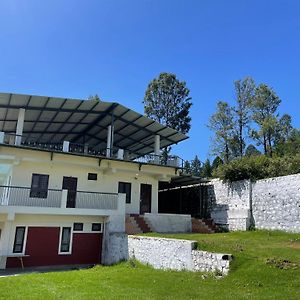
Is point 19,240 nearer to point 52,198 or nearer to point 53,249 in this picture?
point 53,249

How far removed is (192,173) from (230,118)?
15.2 m

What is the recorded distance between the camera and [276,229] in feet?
61.2

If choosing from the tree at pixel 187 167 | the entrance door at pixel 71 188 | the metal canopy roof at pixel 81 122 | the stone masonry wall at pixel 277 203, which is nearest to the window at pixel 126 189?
the entrance door at pixel 71 188

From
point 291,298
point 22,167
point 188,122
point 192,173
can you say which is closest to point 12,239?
point 22,167

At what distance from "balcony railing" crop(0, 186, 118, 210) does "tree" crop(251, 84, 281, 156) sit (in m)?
22.1

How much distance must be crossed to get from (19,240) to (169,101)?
2590 centimetres

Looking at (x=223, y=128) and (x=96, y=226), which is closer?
(x=96, y=226)

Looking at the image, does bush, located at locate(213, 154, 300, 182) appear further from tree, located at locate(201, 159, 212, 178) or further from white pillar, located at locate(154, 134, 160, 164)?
white pillar, located at locate(154, 134, 160, 164)

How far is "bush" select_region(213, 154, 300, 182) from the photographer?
20.6m

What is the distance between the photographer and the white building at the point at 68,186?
1814 centimetres

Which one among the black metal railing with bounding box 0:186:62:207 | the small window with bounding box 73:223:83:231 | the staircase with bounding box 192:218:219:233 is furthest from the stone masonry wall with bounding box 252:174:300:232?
the black metal railing with bounding box 0:186:62:207

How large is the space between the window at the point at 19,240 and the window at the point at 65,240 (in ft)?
6.83

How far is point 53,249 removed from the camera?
18641 millimetres

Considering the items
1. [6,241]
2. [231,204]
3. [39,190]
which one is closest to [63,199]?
[39,190]
